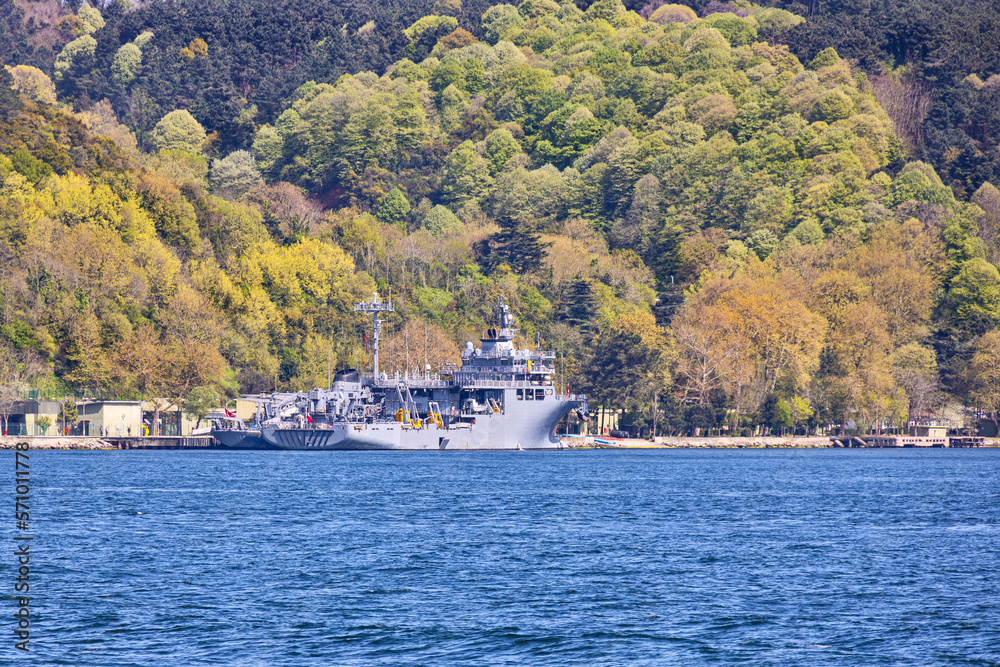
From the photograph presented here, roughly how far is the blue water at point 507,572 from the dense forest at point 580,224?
147 feet

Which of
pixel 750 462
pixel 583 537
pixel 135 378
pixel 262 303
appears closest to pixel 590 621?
pixel 583 537

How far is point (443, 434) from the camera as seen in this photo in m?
104

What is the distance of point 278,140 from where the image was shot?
181m

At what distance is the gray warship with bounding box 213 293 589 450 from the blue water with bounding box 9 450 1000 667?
110 feet

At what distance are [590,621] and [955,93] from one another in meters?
147

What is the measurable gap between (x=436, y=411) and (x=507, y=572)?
67.9m

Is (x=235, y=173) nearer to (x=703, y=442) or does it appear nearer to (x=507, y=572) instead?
(x=703, y=442)

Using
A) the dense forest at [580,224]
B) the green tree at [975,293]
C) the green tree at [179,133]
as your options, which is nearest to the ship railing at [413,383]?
the dense forest at [580,224]

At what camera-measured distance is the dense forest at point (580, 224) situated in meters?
112

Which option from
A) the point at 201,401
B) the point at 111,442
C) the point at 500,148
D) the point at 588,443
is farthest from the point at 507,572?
the point at 500,148

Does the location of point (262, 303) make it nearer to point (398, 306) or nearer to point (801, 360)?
point (398, 306)

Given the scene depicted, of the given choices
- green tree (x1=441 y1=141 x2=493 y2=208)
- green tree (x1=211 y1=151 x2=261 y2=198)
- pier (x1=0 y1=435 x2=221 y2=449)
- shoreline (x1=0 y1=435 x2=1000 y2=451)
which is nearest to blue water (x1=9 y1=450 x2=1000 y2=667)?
pier (x1=0 y1=435 x2=221 y2=449)

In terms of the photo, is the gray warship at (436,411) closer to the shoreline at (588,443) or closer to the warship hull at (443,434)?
the warship hull at (443,434)

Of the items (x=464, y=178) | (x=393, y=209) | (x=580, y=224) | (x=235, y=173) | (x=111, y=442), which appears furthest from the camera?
(x=464, y=178)
